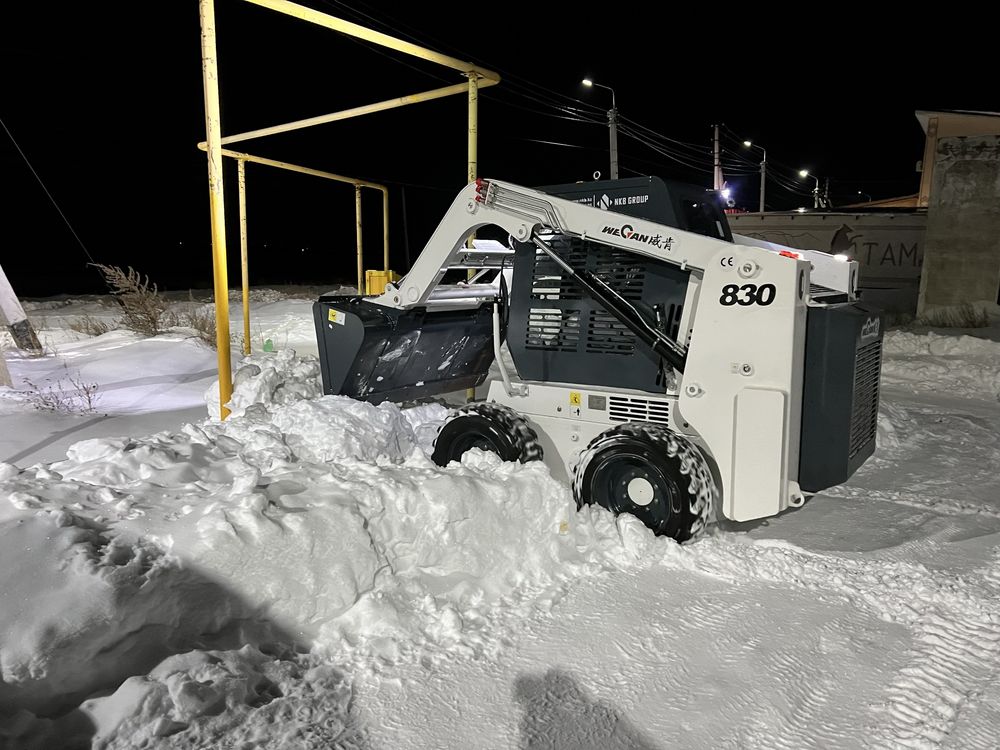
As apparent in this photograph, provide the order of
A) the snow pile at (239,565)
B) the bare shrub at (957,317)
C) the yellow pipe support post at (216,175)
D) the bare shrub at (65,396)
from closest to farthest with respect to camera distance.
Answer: the snow pile at (239,565) → the yellow pipe support post at (216,175) → the bare shrub at (65,396) → the bare shrub at (957,317)

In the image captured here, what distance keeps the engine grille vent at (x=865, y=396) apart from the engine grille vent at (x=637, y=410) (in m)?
1.09

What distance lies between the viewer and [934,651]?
3.26 m

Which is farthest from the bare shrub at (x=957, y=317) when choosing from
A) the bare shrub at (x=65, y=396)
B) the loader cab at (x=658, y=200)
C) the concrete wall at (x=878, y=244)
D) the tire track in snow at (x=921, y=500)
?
the bare shrub at (x=65, y=396)

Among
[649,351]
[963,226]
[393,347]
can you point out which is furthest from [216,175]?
[963,226]

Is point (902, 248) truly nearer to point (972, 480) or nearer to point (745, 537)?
point (972, 480)

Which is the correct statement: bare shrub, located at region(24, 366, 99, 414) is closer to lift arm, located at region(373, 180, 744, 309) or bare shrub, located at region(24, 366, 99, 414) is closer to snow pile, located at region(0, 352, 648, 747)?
snow pile, located at region(0, 352, 648, 747)

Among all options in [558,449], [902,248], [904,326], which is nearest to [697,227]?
[558,449]

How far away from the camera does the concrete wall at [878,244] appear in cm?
2030

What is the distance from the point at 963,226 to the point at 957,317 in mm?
2205

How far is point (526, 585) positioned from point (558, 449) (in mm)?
1475

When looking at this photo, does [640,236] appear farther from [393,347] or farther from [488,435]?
[393,347]

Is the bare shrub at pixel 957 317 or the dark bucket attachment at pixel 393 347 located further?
the bare shrub at pixel 957 317

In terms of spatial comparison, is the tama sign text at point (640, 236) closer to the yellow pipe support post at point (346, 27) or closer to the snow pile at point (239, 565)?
the snow pile at point (239, 565)

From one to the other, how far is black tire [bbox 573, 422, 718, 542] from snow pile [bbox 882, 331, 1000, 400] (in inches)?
286
